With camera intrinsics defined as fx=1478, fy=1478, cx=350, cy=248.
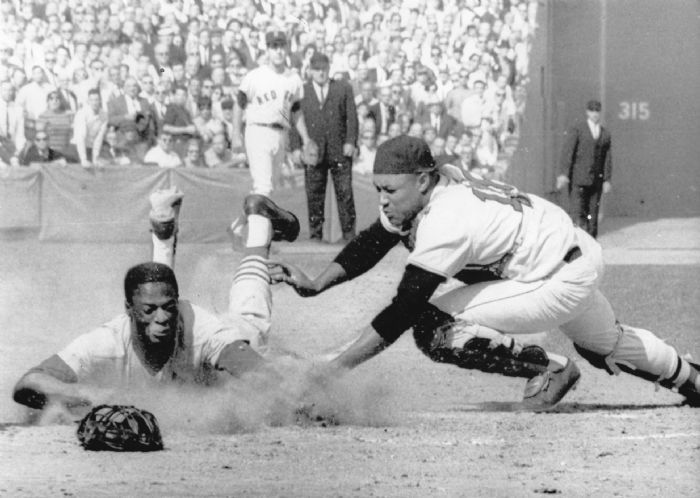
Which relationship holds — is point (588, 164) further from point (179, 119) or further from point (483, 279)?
point (483, 279)

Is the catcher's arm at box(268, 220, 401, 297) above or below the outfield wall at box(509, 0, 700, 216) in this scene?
above

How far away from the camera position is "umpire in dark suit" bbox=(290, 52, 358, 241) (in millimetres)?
15289

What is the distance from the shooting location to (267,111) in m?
14.6

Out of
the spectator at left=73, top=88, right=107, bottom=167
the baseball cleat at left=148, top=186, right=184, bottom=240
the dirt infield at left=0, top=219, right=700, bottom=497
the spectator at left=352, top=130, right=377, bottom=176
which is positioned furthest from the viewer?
the spectator at left=352, top=130, right=377, bottom=176

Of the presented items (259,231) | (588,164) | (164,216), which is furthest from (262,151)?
(259,231)

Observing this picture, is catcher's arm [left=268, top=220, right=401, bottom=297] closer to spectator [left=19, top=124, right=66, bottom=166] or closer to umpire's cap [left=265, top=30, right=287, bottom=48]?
umpire's cap [left=265, top=30, right=287, bottom=48]

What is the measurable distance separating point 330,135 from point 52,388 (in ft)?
30.0

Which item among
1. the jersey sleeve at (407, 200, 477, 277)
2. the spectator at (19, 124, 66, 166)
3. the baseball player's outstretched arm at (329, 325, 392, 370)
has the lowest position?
the spectator at (19, 124, 66, 166)

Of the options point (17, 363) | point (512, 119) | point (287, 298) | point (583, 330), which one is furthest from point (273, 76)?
point (583, 330)

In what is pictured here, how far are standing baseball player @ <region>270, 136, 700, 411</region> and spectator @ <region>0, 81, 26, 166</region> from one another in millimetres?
9129

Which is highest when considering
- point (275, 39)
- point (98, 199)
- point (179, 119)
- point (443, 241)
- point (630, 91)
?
point (275, 39)

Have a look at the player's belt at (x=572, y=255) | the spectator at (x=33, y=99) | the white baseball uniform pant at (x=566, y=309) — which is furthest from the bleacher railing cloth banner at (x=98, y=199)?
the player's belt at (x=572, y=255)

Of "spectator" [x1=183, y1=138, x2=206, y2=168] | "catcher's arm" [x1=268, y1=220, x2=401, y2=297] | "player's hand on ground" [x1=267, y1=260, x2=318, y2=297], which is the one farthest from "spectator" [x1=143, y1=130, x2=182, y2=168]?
"catcher's arm" [x1=268, y1=220, x2=401, y2=297]

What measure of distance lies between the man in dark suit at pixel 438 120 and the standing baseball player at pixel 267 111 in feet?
8.25
